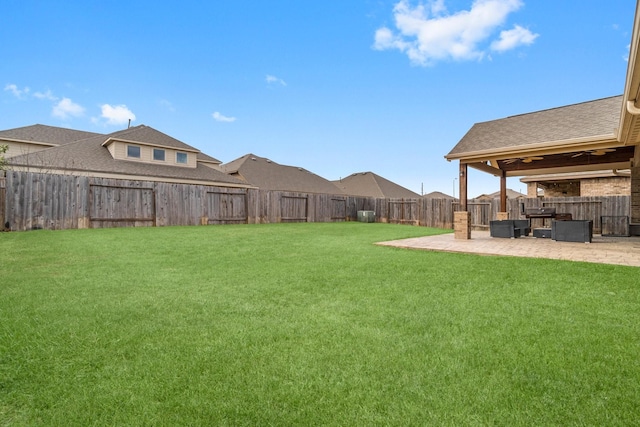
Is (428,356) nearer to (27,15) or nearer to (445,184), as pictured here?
(27,15)

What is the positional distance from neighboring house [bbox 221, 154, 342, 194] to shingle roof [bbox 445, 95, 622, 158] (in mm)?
17606

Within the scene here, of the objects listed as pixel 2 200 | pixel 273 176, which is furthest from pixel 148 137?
pixel 2 200

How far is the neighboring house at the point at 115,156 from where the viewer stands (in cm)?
1620

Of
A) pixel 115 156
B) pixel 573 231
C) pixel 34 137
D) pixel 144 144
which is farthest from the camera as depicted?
pixel 34 137

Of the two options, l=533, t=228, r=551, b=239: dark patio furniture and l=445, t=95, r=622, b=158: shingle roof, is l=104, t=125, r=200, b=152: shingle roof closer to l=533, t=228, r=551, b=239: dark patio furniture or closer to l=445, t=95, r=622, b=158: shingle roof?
l=445, t=95, r=622, b=158: shingle roof

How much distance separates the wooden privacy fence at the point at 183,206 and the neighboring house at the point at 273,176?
324 inches

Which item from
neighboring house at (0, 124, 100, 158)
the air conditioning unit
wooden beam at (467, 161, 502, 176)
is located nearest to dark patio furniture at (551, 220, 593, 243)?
wooden beam at (467, 161, 502, 176)

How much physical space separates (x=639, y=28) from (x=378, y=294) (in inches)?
159

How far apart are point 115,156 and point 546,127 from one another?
68.3ft

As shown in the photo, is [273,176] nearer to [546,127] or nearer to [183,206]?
[183,206]

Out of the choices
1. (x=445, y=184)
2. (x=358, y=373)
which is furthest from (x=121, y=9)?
(x=445, y=184)

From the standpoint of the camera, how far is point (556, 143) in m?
8.22

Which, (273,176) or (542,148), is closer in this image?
(542,148)

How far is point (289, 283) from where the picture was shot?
13.4ft
